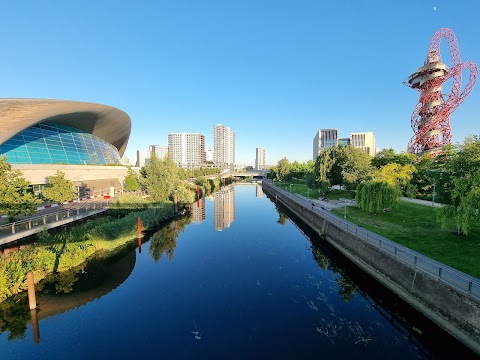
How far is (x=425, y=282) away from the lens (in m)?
13.0

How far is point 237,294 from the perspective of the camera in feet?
53.7

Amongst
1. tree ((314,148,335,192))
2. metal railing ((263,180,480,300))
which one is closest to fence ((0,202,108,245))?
metal railing ((263,180,480,300))

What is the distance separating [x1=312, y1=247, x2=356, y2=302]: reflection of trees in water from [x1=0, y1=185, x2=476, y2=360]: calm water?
71mm

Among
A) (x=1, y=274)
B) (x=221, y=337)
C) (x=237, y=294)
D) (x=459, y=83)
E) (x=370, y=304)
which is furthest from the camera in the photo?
(x=459, y=83)

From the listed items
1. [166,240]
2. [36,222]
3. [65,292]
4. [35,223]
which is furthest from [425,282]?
[36,222]

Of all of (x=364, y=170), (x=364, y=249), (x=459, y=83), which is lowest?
(x=364, y=249)

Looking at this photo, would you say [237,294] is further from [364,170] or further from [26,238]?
[364,170]

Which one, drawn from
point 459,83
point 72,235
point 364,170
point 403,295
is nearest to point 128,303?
point 72,235

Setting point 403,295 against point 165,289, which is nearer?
point 403,295

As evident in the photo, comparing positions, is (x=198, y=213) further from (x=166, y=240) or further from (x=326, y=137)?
(x=326, y=137)

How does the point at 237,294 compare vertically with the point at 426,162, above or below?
below

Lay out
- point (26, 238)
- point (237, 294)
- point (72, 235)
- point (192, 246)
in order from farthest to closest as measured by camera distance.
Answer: point (192, 246) → point (72, 235) → point (26, 238) → point (237, 294)

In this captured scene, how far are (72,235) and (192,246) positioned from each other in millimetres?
10940

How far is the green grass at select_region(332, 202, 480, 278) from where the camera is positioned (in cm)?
1491
